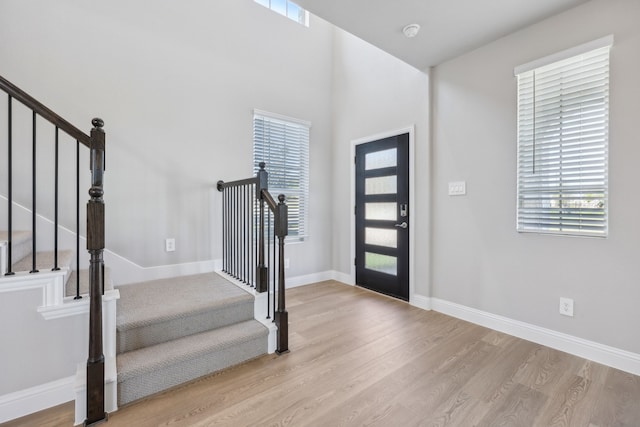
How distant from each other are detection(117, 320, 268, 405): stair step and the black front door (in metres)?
1.88

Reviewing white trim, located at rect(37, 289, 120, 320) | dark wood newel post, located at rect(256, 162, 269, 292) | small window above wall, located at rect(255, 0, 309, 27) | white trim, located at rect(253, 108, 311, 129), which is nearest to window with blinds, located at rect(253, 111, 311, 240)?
white trim, located at rect(253, 108, 311, 129)

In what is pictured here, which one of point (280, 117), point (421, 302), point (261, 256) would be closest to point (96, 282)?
point (261, 256)

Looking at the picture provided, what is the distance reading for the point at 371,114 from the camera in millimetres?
3771

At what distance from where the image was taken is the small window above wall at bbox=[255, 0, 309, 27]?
371 centimetres

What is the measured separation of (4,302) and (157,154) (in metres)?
1.76

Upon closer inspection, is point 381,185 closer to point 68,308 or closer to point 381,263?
point 381,263

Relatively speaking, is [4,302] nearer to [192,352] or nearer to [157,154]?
[192,352]

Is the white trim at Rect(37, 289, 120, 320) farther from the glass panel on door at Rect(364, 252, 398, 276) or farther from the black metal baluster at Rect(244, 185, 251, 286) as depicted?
the glass panel on door at Rect(364, 252, 398, 276)

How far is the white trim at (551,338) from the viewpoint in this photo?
2000 millimetres

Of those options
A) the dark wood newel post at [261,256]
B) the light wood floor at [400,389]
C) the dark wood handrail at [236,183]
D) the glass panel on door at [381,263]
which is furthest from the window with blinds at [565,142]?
the dark wood handrail at [236,183]

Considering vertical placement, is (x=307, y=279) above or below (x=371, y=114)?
below

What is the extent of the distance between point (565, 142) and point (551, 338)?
5.15ft

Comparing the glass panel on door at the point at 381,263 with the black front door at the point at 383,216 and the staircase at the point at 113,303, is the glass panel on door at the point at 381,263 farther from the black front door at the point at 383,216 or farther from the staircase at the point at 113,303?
the staircase at the point at 113,303

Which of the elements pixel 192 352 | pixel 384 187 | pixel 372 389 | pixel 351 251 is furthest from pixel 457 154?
pixel 192 352
